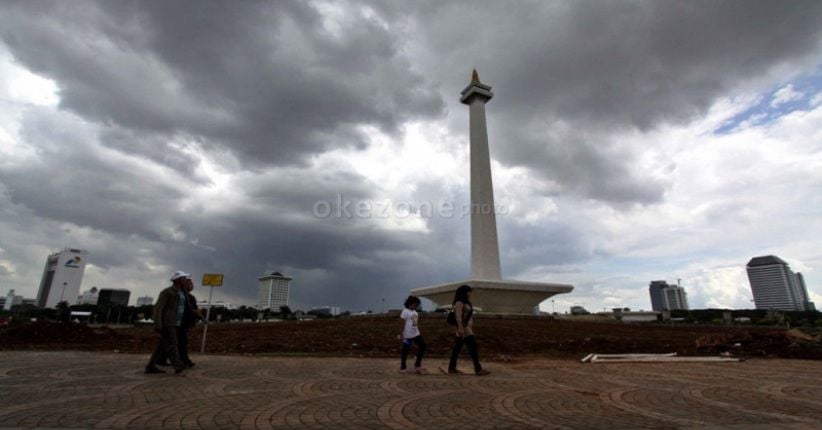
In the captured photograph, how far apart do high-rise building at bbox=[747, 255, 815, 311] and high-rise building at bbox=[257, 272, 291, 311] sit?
180 m

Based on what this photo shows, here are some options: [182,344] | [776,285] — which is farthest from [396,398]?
[776,285]

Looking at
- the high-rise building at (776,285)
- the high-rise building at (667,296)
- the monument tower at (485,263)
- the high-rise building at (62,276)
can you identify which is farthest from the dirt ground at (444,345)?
the high-rise building at (62,276)

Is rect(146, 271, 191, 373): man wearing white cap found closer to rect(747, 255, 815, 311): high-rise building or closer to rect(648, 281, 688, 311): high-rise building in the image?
rect(648, 281, 688, 311): high-rise building

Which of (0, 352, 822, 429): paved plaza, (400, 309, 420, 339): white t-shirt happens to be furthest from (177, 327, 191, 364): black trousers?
(400, 309, 420, 339): white t-shirt

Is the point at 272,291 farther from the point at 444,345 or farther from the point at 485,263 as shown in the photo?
the point at 444,345

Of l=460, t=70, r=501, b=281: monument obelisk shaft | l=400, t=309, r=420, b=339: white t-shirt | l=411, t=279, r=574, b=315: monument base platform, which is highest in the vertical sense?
l=460, t=70, r=501, b=281: monument obelisk shaft

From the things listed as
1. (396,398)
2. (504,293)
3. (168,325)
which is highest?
(504,293)

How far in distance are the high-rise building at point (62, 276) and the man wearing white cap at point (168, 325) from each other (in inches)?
7254

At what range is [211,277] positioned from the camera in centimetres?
1380

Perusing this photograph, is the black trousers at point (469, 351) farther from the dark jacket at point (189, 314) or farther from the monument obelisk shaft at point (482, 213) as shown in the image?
the monument obelisk shaft at point (482, 213)

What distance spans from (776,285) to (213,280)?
18064 cm

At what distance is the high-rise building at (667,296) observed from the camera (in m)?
140

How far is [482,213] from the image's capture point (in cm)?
4566

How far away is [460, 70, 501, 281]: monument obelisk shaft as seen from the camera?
1767 inches
